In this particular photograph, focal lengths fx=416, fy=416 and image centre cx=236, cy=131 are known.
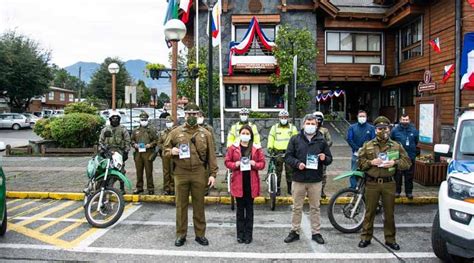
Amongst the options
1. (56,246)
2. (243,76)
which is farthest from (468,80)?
(243,76)

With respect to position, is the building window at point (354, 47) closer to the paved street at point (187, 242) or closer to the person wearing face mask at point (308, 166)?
the paved street at point (187, 242)

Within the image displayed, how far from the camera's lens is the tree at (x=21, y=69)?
3947 centimetres

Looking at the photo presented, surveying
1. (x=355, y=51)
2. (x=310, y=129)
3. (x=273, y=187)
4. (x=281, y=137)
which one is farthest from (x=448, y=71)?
(x=310, y=129)

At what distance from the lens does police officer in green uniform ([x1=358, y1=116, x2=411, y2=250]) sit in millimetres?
Result: 5953

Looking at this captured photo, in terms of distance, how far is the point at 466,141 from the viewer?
5.76 m

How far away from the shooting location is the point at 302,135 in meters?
6.36

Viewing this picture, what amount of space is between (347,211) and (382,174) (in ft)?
3.92

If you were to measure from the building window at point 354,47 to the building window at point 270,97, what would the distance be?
3.27m

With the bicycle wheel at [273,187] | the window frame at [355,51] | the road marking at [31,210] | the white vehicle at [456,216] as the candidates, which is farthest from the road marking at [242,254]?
the window frame at [355,51]

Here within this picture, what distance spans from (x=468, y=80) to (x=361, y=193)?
18.6 feet

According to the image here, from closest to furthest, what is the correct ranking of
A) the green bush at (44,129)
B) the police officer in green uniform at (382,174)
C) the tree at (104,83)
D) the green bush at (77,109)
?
1. the police officer in green uniform at (382,174)
2. the green bush at (44,129)
3. the green bush at (77,109)
4. the tree at (104,83)

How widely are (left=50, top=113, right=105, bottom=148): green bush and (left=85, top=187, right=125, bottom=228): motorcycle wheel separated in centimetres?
970

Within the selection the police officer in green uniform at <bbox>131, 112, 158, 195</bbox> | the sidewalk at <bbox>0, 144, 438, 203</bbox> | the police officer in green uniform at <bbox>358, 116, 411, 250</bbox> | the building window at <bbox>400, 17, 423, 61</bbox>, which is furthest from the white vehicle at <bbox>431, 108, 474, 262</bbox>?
A: the building window at <bbox>400, 17, 423, 61</bbox>

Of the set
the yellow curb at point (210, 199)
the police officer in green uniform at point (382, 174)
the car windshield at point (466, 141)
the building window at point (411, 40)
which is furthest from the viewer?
the building window at point (411, 40)
